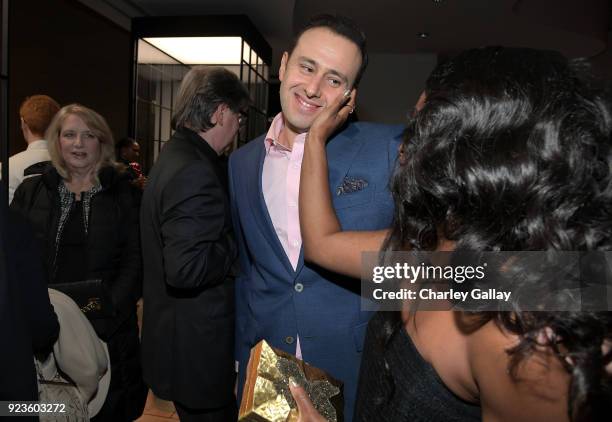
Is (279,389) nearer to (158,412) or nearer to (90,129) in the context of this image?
(90,129)

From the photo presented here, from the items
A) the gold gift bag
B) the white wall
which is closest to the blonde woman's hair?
the gold gift bag

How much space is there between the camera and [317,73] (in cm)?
142

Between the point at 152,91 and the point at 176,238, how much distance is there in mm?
5961

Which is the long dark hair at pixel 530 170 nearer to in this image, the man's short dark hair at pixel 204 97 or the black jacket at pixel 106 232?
the man's short dark hair at pixel 204 97

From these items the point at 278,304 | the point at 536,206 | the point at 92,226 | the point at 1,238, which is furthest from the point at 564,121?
the point at 92,226

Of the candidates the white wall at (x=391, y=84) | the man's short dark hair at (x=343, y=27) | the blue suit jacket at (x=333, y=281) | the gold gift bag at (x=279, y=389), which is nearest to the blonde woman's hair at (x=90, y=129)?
the blue suit jacket at (x=333, y=281)

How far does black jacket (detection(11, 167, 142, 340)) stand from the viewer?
6.76ft

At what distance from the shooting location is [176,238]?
1.78m

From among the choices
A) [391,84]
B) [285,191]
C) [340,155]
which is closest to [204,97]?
[285,191]

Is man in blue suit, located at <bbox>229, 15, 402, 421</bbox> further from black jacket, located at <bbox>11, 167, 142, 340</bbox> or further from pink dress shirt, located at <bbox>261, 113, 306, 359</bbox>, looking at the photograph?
black jacket, located at <bbox>11, 167, 142, 340</bbox>

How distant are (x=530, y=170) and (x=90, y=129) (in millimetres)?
2195

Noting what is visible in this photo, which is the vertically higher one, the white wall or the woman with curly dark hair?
the white wall

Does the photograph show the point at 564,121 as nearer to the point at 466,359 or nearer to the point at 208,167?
the point at 466,359

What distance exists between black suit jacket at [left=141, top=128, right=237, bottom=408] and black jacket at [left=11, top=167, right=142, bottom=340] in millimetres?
189
